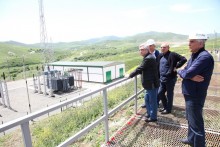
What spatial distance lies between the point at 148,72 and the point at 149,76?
98 mm

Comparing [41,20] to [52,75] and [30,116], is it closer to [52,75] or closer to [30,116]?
[52,75]

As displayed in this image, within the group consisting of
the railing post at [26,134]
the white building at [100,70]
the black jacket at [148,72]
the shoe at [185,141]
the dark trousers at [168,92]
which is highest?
the black jacket at [148,72]

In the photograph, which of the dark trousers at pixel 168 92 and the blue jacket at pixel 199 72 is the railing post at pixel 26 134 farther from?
the dark trousers at pixel 168 92

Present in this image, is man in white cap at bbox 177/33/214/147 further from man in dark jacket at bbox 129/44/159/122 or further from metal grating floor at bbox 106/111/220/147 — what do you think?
man in dark jacket at bbox 129/44/159/122

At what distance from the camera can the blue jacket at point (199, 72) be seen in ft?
8.39

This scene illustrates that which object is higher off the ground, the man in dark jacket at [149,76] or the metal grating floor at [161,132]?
the man in dark jacket at [149,76]

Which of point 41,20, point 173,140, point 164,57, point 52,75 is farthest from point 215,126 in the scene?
point 41,20

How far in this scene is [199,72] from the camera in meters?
2.58

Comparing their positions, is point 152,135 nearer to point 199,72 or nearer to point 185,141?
point 185,141

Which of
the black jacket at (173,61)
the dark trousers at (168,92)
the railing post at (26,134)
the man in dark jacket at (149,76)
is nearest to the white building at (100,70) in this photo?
the dark trousers at (168,92)

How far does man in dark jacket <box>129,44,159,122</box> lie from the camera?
3.74m

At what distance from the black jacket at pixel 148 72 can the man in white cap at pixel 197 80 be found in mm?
951

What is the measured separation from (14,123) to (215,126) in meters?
3.75

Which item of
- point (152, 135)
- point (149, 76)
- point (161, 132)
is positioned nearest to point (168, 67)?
point (149, 76)
